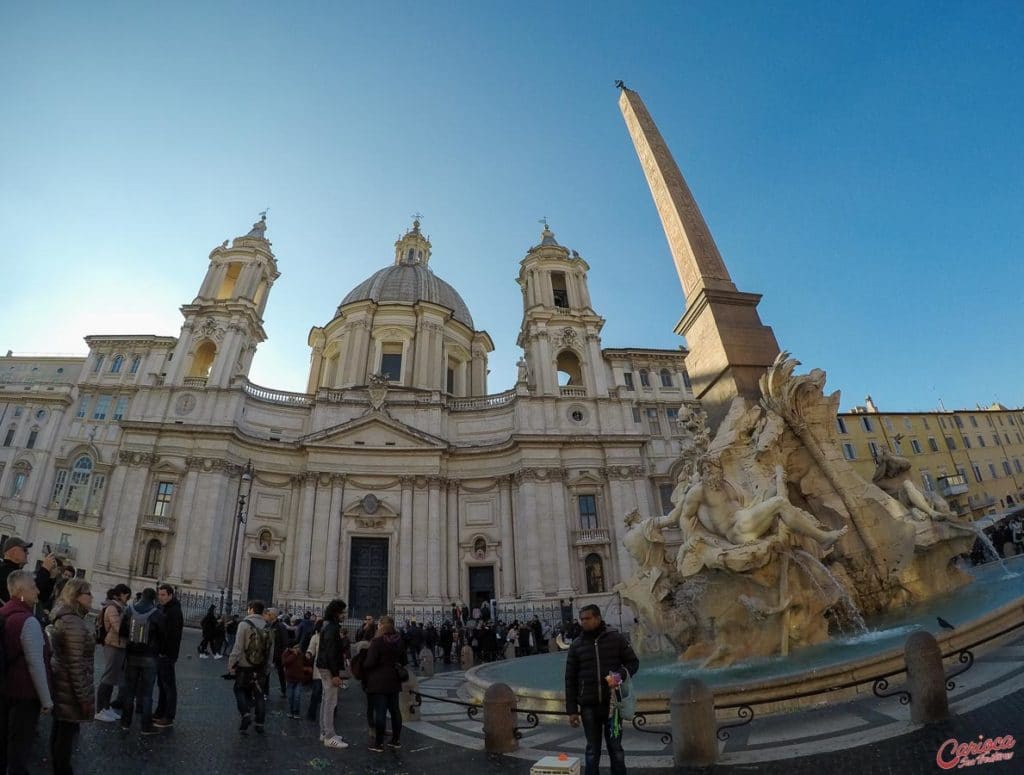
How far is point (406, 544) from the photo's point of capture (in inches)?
1085

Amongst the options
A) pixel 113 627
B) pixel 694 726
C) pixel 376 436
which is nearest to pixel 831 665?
pixel 694 726

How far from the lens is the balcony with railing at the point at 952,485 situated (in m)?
34.4

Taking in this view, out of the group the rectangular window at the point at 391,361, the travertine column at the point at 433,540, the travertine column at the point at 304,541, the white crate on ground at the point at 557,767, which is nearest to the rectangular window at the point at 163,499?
the travertine column at the point at 304,541

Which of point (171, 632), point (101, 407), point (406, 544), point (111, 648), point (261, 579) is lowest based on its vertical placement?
point (111, 648)

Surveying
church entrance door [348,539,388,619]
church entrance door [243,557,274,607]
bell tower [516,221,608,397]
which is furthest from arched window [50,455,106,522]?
bell tower [516,221,608,397]

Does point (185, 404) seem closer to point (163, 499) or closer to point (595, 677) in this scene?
point (163, 499)

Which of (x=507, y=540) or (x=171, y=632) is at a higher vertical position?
(x=507, y=540)

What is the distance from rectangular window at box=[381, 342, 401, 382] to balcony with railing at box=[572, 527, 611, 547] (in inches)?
638

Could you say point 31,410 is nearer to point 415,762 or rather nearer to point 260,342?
point 260,342

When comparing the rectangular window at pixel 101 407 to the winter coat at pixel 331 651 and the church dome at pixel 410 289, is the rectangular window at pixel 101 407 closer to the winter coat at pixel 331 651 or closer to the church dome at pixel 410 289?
the church dome at pixel 410 289

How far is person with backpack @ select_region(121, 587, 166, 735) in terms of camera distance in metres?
5.70

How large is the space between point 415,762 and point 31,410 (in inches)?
Result: 1581

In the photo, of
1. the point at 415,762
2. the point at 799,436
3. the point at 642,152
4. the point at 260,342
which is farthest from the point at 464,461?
the point at 415,762

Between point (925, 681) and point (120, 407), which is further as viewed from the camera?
point (120, 407)
